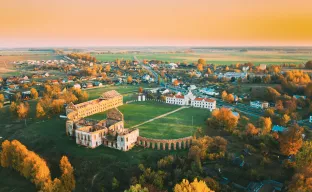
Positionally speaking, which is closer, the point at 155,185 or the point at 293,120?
the point at 155,185

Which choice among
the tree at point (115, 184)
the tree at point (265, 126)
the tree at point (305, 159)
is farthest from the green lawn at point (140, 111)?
the tree at point (305, 159)

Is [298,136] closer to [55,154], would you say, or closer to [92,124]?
[92,124]

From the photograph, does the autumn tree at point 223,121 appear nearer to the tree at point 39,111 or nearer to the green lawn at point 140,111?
the green lawn at point 140,111

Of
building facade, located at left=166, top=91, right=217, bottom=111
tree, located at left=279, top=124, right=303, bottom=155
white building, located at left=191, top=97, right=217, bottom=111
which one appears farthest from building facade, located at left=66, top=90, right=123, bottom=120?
tree, located at left=279, top=124, right=303, bottom=155

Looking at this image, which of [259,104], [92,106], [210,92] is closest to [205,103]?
[259,104]

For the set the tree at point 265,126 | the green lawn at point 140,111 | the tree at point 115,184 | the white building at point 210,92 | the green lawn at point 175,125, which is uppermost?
the white building at point 210,92

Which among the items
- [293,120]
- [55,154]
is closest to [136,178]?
[55,154]

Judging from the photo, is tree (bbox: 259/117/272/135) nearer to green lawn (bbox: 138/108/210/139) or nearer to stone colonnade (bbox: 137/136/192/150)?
green lawn (bbox: 138/108/210/139)
